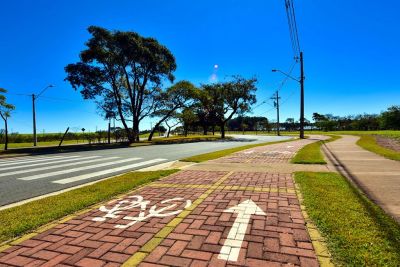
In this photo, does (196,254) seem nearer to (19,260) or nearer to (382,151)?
(19,260)

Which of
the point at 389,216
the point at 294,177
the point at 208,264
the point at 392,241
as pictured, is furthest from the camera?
the point at 294,177

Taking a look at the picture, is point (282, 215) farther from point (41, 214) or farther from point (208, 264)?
point (41, 214)

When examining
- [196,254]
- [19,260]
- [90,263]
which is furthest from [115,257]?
[19,260]

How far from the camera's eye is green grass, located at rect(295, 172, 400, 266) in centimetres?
330

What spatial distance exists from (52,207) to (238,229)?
3693mm

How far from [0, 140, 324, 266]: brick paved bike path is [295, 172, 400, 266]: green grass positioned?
301 millimetres

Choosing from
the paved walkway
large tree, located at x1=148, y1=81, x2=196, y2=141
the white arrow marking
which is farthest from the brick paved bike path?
large tree, located at x1=148, y1=81, x2=196, y2=141

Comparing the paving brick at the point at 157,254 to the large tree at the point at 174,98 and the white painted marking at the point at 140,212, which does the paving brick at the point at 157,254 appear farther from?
the large tree at the point at 174,98

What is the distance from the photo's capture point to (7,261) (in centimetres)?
347

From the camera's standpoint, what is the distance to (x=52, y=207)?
224 inches

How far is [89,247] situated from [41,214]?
2005mm

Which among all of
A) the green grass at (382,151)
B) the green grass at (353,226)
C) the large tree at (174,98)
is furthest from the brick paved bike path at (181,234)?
the large tree at (174,98)

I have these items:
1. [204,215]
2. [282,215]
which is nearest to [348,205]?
[282,215]

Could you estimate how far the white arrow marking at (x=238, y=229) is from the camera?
348cm
